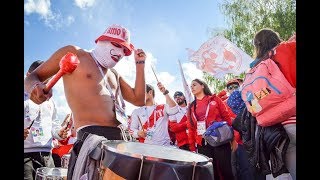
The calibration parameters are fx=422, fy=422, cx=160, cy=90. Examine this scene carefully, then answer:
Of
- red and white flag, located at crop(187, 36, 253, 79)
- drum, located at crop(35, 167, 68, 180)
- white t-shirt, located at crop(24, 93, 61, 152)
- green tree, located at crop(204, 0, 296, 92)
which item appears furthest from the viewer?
green tree, located at crop(204, 0, 296, 92)

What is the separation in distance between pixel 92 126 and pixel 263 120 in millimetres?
1266

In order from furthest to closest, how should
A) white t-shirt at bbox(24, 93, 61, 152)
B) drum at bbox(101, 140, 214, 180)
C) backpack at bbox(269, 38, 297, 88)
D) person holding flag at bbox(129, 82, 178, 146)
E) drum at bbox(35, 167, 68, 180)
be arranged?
person holding flag at bbox(129, 82, 178, 146) → white t-shirt at bbox(24, 93, 61, 152) → drum at bbox(35, 167, 68, 180) → backpack at bbox(269, 38, 297, 88) → drum at bbox(101, 140, 214, 180)

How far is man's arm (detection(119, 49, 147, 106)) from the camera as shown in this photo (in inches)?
143

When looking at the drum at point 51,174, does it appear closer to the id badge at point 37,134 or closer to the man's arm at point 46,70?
the id badge at point 37,134

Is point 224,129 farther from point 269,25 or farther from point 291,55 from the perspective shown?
point 269,25

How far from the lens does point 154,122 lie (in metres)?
6.65

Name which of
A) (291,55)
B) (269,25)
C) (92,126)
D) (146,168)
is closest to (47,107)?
(92,126)

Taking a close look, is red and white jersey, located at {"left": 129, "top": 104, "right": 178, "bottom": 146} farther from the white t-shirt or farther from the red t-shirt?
the white t-shirt

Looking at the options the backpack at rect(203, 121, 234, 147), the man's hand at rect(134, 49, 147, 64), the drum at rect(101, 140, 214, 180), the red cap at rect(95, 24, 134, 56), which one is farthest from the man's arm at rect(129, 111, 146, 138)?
the drum at rect(101, 140, 214, 180)

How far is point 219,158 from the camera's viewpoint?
485 centimetres

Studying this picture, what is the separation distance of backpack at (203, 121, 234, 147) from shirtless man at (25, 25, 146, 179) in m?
1.48

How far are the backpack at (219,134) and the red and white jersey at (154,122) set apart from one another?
5.49 feet

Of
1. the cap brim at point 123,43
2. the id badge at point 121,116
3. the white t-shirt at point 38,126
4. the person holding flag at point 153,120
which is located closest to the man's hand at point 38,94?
the id badge at point 121,116

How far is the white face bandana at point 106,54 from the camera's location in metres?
3.47
